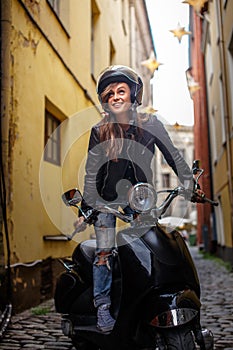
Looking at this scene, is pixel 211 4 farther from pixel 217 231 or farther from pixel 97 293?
pixel 97 293

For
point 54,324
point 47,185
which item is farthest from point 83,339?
point 47,185

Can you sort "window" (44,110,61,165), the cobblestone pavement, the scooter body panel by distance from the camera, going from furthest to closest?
"window" (44,110,61,165)
the cobblestone pavement
the scooter body panel

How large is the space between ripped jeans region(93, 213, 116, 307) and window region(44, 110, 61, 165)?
13.7ft

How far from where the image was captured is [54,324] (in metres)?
4.62

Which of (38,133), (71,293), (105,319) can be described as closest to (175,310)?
(105,319)

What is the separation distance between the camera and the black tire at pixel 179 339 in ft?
6.86

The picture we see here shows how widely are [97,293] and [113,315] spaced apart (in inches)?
5.7

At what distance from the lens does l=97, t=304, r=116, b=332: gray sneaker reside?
8.13ft

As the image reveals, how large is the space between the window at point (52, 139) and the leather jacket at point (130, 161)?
399 cm

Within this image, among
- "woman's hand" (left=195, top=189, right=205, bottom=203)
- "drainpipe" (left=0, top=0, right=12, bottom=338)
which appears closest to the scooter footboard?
"woman's hand" (left=195, top=189, right=205, bottom=203)

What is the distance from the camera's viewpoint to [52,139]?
7.03 metres

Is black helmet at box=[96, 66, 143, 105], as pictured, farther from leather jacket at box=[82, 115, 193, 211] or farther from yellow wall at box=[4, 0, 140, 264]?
yellow wall at box=[4, 0, 140, 264]

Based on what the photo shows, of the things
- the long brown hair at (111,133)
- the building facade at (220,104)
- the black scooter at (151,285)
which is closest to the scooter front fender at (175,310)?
the black scooter at (151,285)

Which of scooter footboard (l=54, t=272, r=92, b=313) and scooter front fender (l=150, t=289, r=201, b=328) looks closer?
scooter front fender (l=150, t=289, r=201, b=328)
